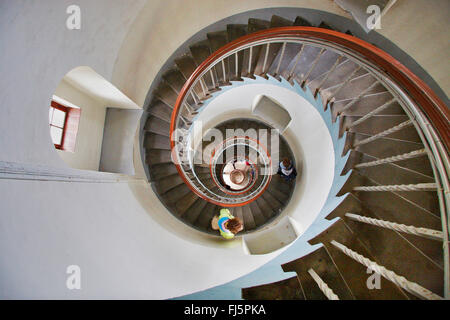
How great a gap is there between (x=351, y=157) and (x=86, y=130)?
163 inches

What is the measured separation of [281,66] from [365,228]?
316 cm

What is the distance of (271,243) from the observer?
569 centimetres

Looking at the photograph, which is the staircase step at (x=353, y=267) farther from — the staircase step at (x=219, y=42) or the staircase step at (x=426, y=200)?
the staircase step at (x=219, y=42)

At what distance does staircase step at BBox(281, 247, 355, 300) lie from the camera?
6.75 feet

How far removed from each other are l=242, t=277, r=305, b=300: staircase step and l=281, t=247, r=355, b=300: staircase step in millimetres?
78

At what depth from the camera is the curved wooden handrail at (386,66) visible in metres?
1.80

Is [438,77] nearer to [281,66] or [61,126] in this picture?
[281,66]

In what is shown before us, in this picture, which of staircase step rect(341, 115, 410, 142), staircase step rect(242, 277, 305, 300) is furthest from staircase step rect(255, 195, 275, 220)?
staircase step rect(242, 277, 305, 300)

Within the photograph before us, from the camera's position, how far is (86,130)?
367 cm

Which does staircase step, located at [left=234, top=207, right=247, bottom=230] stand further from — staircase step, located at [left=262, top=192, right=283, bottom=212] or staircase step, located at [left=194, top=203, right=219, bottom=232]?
staircase step, located at [left=262, top=192, right=283, bottom=212]

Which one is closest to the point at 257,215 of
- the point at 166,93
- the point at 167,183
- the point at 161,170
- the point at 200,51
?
the point at 167,183

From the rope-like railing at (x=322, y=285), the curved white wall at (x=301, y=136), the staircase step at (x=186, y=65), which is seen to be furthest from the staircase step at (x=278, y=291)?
the staircase step at (x=186, y=65)
